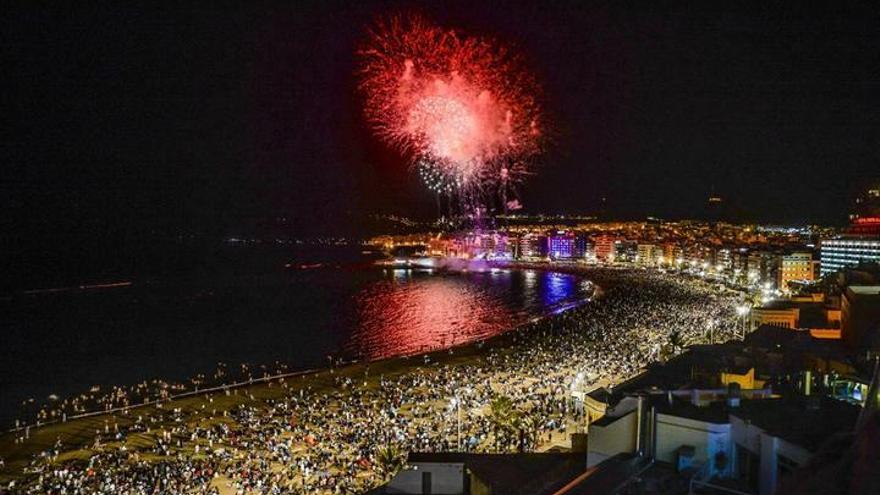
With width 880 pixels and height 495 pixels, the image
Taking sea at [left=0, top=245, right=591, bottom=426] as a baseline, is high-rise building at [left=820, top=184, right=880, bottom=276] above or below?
above

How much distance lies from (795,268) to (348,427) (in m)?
52.1

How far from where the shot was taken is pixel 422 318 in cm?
5428

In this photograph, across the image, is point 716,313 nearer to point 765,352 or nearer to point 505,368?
point 505,368

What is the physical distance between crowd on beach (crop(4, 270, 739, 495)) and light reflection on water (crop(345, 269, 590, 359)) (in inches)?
364

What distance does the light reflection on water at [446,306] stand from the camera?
43.6 metres

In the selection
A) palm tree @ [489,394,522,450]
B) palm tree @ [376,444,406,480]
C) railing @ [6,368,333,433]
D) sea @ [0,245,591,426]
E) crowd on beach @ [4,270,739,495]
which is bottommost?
sea @ [0,245,591,426]

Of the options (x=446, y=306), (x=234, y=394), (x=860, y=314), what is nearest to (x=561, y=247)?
(x=446, y=306)

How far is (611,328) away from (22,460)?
29.4m

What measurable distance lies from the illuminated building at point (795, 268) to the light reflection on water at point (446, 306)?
54.2ft

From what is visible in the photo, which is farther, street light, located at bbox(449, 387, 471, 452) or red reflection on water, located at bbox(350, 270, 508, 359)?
red reflection on water, located at bbox(350, 270, 508, 359)

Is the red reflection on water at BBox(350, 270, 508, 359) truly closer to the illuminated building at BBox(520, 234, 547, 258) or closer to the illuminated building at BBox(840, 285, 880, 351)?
the illuminated building at BBox(840, 285, 880, 351)

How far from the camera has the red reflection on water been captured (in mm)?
42344

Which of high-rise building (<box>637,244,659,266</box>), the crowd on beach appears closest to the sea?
the crowd on beach

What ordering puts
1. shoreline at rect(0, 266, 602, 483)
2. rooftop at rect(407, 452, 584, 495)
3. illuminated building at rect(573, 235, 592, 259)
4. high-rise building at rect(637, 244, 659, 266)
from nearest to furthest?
rooftop at rect(407, 452, 584, 495)
shoreline at rect(0, 266, 602, 483)
high-rise building at rect(637, 244, 659, 266)
illuminated building at rect(573, 235, 592, 259)
